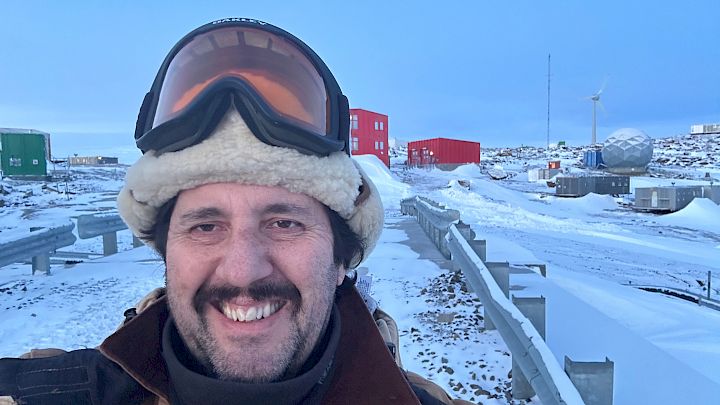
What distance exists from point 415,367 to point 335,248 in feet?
8.37

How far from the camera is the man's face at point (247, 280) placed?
1.80 m

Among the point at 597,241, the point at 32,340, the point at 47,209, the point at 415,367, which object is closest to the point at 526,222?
the point at 597,241

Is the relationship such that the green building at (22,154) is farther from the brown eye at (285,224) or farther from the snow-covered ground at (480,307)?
the brown eye at (285,224)

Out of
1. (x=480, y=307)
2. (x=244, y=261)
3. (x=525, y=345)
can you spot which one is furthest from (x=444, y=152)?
(x=244, y=261)

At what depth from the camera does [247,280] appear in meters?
1.80

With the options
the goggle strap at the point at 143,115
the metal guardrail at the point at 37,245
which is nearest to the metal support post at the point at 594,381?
the goggle strap at the point at 143,115

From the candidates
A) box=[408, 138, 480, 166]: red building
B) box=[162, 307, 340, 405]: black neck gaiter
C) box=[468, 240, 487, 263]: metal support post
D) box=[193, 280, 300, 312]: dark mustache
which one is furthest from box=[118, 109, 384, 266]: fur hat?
box=[408, 138, 480, 166]: red building

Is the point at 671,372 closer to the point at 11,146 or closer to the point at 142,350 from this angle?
the point at 142,350

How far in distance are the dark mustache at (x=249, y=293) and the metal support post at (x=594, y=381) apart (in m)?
1.40

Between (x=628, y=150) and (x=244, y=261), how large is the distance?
4515 cm

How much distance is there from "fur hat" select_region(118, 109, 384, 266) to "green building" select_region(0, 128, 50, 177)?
39981 mm

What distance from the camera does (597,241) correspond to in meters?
12.7

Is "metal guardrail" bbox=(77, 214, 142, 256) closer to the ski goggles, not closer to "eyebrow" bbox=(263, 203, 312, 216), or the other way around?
the ski goggles

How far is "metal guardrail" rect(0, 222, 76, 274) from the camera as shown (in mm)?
6559
